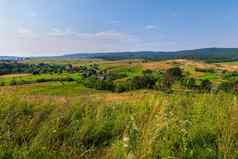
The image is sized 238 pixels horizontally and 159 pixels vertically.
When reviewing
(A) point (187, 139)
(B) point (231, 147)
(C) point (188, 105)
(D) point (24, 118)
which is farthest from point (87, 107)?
(B) point (231, 147)

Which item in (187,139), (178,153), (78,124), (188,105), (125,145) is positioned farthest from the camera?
(188,105)

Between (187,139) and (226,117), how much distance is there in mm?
1092

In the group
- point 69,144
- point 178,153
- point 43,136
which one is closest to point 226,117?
point 178,153

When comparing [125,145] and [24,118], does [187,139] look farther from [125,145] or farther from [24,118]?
[24,118]

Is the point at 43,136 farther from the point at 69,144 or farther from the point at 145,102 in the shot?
the point at 145,102

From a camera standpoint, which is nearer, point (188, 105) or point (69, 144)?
point (69, 144)

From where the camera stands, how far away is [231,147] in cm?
365

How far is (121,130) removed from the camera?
4859 millimetres

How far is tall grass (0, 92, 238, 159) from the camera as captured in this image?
12.0ft

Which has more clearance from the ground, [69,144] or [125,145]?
[125,145]

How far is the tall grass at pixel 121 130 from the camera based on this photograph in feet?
12.0

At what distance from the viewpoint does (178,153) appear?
358 centimetres

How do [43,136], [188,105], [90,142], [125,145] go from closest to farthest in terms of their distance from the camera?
[125,145]
[43,136]
[90,142]
[188,105]

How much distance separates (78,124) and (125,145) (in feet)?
5.55
